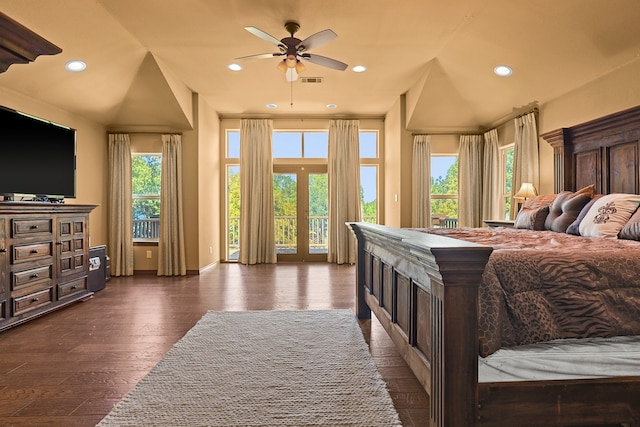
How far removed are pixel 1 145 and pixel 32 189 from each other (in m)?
0.55

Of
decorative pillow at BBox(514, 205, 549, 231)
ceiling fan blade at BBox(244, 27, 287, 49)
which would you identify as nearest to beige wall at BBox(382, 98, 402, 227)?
decorative pillow at BBox(514, 205, 549, 231)

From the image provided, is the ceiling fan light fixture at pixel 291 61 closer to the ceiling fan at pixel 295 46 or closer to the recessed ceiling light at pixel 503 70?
the ceiling fan at pixel 295 46

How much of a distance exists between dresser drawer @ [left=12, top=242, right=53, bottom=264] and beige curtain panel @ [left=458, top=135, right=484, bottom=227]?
19.8 ft

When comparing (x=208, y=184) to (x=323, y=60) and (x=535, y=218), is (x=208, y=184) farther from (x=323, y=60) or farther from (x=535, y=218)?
(x=535, y=218)

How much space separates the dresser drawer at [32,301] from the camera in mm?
3271

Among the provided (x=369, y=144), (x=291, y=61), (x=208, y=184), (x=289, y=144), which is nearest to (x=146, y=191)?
(x=208, y=184)

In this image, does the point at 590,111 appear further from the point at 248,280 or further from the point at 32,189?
the point at 32,189

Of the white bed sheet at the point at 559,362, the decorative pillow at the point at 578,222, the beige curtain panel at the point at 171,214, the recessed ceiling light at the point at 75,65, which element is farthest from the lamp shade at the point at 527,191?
the recessed ceiling light at the point at 75,65

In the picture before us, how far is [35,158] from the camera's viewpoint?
3.98m

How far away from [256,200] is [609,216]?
212 inches

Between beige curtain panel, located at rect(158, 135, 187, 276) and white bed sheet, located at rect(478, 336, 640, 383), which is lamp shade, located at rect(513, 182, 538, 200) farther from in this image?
beige curtain panel, located at rect(158, 135, 187, 276)

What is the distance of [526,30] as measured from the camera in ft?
12.1

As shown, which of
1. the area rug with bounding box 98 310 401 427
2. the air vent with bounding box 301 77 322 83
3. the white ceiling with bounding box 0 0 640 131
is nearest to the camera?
the area rug with bounding box 98 310 401 427

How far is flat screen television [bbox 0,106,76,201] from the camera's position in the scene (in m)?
3.64
